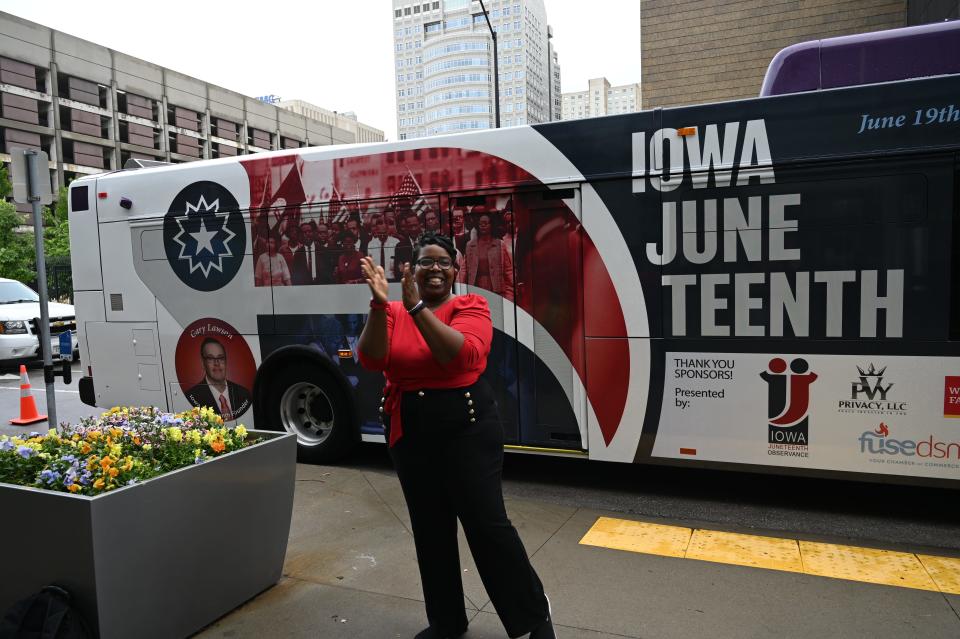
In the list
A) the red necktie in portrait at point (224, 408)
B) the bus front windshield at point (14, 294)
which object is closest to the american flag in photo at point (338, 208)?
the red necktie in portrait at point (224, 408)

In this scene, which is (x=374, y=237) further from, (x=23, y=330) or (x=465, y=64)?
(x=465, y=64)

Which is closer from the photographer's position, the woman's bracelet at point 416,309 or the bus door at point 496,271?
the woman's bracelet at point 416,309

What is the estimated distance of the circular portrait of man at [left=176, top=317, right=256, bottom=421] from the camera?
698 cm

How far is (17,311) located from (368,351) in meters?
14.0

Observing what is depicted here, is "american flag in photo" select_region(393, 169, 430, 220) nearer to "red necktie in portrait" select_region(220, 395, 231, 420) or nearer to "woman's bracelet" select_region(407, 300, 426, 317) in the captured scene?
"red necktie in portrait" select_region(220, 395, 231, 420)

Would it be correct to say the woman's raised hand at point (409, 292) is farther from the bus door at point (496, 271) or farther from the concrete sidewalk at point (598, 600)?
the bus door at point (496, 271)

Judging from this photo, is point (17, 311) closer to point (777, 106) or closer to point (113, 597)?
point (113, 597)

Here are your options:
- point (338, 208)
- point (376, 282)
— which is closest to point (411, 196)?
point (338, 208)

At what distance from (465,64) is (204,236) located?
5060 inches

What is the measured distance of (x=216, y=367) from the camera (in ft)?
23.2

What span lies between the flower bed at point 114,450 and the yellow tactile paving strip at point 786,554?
2414mm

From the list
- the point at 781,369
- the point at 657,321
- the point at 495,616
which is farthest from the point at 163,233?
the point at 781,369

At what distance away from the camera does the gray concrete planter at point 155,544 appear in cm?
285

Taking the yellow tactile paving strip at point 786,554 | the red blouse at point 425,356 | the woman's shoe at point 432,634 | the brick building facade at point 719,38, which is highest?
the brick building facade at point 719,38
